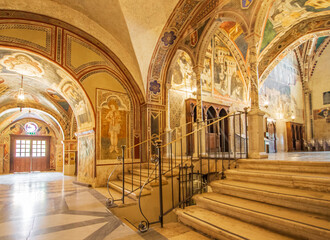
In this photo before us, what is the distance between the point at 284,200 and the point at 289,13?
829 cm

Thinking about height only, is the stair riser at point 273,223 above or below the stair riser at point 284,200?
below

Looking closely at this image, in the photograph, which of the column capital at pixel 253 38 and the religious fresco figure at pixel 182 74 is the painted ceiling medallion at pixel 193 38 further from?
the column capital at pixel 253 38

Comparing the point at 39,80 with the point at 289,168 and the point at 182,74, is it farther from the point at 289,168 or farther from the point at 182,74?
the point at 289,168

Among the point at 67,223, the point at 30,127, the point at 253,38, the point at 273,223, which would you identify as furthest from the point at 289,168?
the point at 30,127

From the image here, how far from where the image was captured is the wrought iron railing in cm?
441

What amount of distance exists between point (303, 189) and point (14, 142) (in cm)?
1864

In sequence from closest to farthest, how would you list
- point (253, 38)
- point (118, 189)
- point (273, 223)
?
1. point (273, 223)
2. point (253, 38)
3. point (118, 189)

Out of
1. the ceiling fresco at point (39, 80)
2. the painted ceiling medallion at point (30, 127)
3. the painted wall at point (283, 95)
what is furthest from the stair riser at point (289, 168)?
the painted ceiling medallion at point (30, 127)

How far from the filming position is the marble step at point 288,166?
10.1ft

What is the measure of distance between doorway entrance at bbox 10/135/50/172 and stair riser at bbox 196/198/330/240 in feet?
56.8

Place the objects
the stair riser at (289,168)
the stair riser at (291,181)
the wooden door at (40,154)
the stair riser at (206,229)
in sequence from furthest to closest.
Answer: the wooden door at (40,154)
the stair riser at (289,168)
the stair riser at (291,181)
the stair riser at (206,229)

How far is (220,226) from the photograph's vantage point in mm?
2475

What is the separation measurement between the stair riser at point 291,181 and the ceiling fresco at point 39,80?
587cm

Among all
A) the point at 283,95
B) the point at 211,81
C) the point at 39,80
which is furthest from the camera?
the point at 283,95
